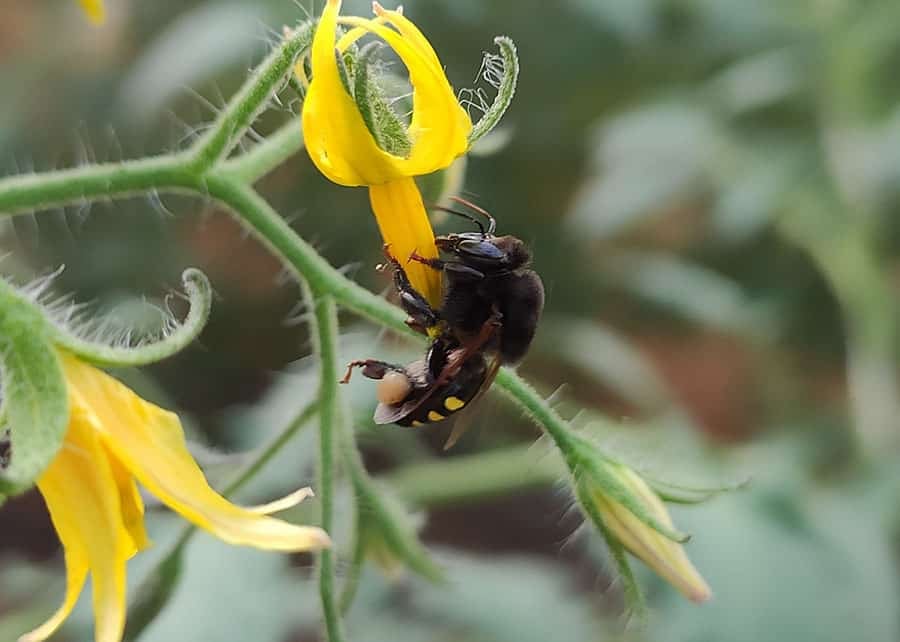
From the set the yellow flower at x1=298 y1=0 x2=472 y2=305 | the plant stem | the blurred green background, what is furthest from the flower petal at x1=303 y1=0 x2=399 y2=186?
the plant stem

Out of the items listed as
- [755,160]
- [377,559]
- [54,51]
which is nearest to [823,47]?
[755,160]

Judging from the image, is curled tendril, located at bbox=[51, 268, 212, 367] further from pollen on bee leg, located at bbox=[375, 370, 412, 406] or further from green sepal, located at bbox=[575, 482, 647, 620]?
green sepal, located at bbox=[575, 482, 647, 620]

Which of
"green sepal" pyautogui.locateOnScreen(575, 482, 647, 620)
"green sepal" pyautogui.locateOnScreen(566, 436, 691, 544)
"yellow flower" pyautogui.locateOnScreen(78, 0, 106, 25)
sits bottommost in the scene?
"green sepal" pyautogui.locateOnScreen(575, 482, 647, 620)

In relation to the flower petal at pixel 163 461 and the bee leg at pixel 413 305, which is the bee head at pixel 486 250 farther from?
the flower petal at pixel 163 461

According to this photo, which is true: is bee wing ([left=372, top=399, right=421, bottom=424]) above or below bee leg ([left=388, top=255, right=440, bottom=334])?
below

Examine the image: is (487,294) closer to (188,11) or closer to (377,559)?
(377,559)

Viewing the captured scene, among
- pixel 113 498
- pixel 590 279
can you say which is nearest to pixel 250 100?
pixel 113 498

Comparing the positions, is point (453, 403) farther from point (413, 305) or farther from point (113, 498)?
point (113, 498)

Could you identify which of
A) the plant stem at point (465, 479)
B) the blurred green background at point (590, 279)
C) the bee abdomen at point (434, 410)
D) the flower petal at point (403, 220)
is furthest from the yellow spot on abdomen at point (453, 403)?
the plant stem at point (465, 479)
